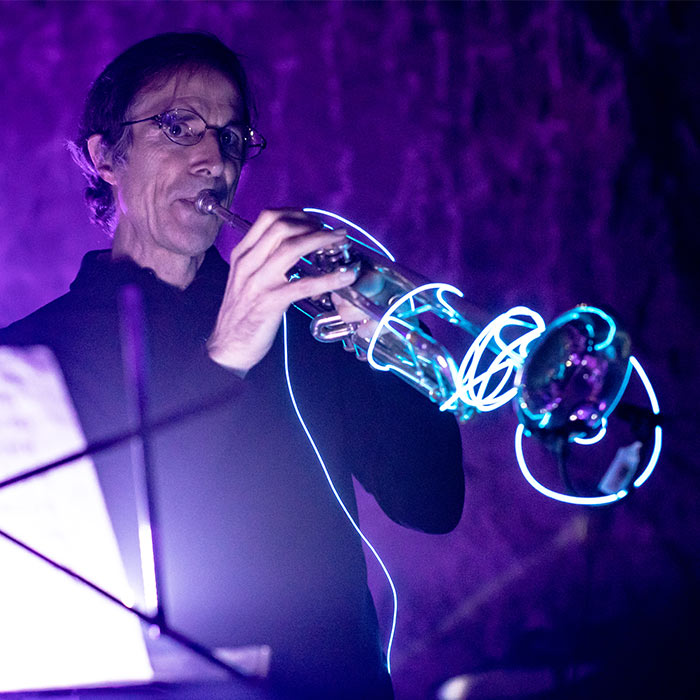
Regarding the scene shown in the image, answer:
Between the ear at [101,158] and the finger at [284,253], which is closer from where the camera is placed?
the finger at [284,253]

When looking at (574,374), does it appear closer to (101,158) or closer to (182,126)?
(182,126)

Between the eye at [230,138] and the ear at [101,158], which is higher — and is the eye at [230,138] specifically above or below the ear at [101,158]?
below

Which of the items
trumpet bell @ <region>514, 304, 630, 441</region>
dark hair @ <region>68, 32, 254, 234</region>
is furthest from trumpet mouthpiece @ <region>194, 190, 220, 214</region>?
trumpet bell @ <region>514, 304, 630, 441</region>

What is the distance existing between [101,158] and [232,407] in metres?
0.78

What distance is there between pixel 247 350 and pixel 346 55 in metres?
1.22

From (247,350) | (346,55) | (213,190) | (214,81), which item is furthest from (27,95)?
(247,350)

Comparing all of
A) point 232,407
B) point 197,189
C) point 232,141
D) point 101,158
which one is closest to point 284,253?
point 232,407

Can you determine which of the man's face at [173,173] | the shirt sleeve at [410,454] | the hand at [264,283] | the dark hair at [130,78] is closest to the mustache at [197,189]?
the man's face at [173,173]

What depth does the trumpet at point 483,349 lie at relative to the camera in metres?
1.03

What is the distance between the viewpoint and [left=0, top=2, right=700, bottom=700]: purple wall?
6.93ft

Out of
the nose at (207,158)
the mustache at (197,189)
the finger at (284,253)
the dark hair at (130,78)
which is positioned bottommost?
the finger at (284,253)

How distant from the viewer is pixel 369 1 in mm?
2111

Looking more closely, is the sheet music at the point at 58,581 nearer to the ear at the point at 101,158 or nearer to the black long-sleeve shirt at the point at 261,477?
the black long-sleeve shirt at the point at 261,477

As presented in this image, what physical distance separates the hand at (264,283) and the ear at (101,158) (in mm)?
624
